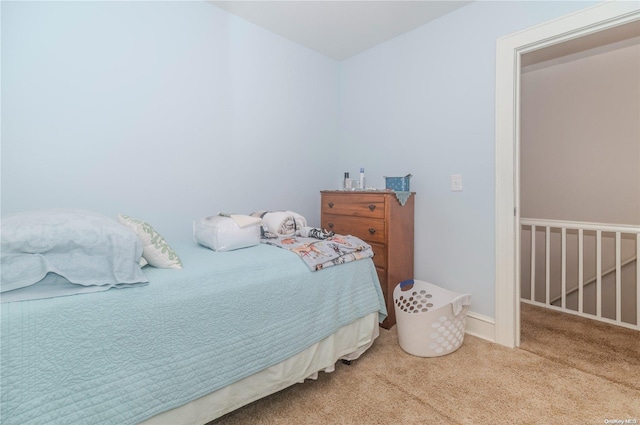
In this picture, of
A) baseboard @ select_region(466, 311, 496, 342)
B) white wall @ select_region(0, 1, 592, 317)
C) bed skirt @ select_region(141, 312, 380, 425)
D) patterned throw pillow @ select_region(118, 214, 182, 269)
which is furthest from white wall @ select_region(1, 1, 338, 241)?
baseboard @ select_region(466, 311, 496, 342)

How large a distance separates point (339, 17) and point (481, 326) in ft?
8.43

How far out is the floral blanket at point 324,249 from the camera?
170 cm

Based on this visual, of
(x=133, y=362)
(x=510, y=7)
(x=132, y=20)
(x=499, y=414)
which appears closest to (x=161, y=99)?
(x=132, y=20)

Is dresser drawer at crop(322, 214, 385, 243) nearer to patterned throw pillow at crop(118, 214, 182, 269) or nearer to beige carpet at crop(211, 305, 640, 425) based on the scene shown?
beige carpet at crop(211, 305, 640, 425)

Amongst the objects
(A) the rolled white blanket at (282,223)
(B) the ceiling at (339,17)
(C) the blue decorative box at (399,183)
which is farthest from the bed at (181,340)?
(B) the ceiling at (339,17)

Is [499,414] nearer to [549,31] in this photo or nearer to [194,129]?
[549,31]

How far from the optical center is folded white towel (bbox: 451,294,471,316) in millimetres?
1930

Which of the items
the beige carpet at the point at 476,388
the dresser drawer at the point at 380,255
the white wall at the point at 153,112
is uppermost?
the white wall at the point at 153,112

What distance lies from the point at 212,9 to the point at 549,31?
88.7 inches

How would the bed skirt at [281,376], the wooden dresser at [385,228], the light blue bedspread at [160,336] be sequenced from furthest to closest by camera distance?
the wooden dresser at [385,228] → the bed skirt at [281,376] → the light blue bedspread at [160,336]

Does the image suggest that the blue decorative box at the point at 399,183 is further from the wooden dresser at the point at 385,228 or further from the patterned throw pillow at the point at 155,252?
the patterned throw pillow at the point at 155,252

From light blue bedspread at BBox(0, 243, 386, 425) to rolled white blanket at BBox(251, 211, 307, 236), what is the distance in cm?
47

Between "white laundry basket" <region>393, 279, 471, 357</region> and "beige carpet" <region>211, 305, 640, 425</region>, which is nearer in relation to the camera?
"beige carpet" <region>211, 305, 640, 425</region>

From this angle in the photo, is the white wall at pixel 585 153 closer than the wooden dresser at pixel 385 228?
No
